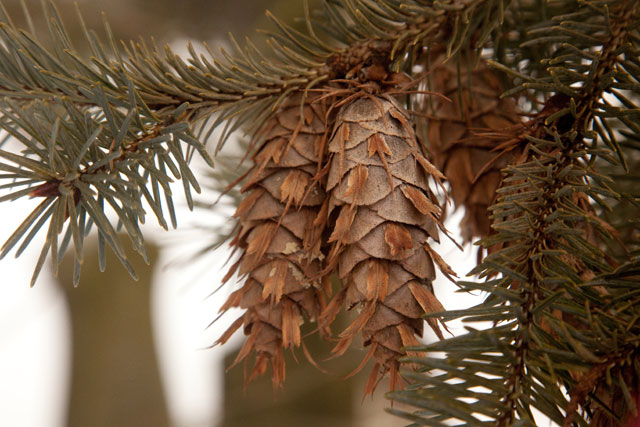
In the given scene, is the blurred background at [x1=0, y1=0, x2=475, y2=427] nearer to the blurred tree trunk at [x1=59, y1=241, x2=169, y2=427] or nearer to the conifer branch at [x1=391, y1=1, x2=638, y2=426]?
the blurred tree trunk at [x1=59, y1=241, x2=169, y2=427]

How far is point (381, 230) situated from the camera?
27 cm

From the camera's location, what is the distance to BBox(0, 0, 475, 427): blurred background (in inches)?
27.9

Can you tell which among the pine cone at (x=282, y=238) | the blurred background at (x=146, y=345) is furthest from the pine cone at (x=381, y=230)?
the blurred background at (x=146, y=345)

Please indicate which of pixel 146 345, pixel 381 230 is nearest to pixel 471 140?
pixel 381 230

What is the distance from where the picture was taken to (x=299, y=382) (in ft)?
2.32

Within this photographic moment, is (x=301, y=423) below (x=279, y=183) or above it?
below

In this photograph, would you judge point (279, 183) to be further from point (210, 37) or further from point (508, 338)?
point (210, 37)

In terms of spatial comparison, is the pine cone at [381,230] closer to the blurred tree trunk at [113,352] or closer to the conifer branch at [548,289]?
the conifer branch at [548,289]

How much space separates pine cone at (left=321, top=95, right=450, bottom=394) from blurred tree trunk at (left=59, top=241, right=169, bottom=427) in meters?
0.56

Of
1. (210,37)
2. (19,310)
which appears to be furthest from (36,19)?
(19,310)

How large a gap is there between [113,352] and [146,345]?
0.05m

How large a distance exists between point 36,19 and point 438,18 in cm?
64

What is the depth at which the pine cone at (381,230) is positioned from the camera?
269 millimetres

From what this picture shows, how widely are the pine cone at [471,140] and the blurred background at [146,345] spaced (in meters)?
0.30
